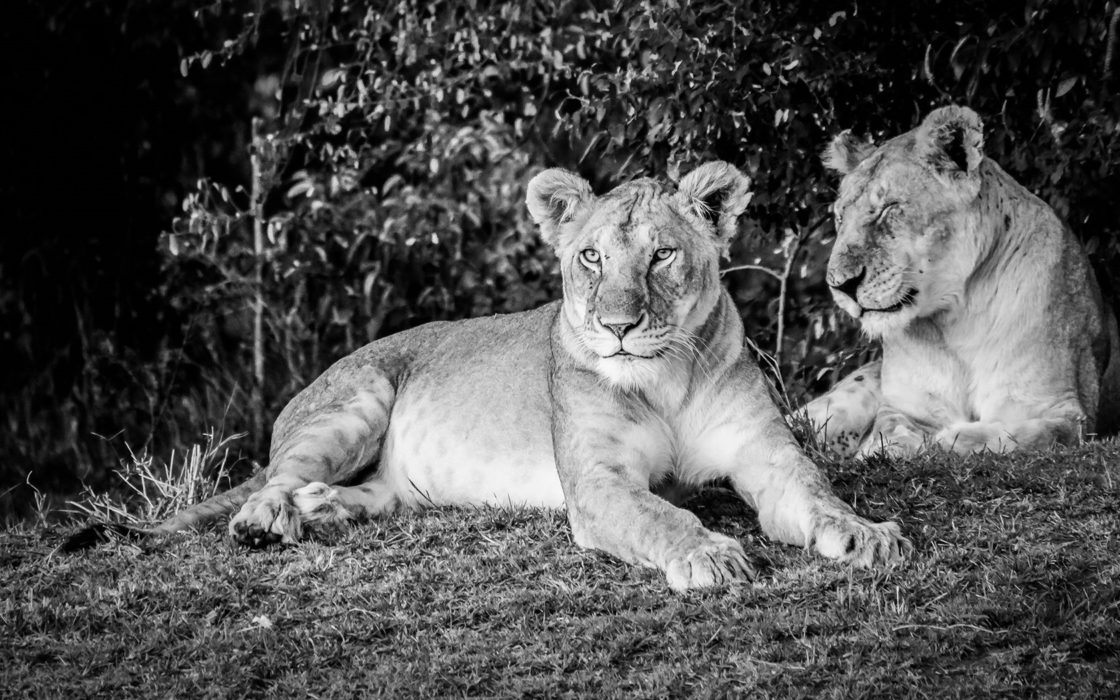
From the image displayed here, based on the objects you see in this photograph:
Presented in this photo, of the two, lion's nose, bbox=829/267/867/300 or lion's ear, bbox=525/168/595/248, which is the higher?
lion's ear, bbox=525/168/595/248

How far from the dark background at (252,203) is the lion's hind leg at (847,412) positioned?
1.44 metres

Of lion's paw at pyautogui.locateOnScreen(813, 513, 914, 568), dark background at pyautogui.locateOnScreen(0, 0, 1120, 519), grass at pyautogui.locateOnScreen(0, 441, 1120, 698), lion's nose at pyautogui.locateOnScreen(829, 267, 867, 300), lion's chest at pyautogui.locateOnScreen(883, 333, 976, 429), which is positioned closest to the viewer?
grass at pyautogui.locateOnScreen(0, 441, 1120, 698)

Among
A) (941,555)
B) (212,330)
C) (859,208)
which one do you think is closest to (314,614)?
(941,555)

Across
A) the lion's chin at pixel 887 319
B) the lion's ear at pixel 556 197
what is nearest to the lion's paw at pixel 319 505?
the lion's ear at pixel 556 197

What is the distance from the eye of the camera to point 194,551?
481 centimetres

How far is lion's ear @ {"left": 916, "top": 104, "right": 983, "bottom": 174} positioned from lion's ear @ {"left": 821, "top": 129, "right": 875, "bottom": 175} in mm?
382

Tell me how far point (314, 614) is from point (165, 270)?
21.7 ft

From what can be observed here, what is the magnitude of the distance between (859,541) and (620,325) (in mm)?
950

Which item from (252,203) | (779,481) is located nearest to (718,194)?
(779,481)

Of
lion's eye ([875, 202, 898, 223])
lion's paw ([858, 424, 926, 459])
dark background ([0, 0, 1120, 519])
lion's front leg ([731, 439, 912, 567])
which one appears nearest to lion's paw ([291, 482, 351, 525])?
lion's front leg ([731, 439, 912, 567])

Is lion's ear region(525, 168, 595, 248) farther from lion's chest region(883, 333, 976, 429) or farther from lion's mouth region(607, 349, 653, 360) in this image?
lion's chest region(883, 333, 976, 429)

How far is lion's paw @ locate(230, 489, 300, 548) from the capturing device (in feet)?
15.7

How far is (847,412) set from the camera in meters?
6.29

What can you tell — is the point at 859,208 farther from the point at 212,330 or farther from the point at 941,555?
the point at 212,330
